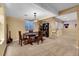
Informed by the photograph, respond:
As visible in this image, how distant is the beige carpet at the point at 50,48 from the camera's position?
171 centimetres

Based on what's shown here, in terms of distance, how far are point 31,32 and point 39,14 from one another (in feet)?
1.20

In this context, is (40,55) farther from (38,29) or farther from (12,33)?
(12,33)

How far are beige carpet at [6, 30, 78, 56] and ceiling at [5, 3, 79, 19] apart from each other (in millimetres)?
488

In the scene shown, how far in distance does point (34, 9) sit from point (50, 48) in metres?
0.78

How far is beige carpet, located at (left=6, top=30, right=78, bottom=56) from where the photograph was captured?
5.62 ft

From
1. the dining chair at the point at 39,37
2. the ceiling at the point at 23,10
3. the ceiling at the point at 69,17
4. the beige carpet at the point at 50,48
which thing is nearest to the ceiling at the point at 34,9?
the ceiling at the point at 23,10

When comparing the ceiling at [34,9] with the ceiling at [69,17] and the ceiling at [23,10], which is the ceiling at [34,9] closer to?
the ceiling at [23,10]

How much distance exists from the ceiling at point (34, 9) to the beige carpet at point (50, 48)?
0.49m

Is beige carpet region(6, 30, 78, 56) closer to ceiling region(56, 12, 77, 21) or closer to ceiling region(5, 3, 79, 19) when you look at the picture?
ceiling region(56, 12, 77, 21)

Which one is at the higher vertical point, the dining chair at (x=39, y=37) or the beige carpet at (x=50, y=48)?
the dining chair at (x=39, y=37)

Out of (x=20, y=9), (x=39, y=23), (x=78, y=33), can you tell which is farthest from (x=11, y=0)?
(x=78, y=33)

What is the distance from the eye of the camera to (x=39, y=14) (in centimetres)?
177

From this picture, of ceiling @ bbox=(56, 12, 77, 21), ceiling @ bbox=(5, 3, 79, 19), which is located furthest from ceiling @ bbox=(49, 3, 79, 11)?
ceiling @ bbox=(56, 12, 77, 21)

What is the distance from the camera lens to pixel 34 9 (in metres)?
1.71
